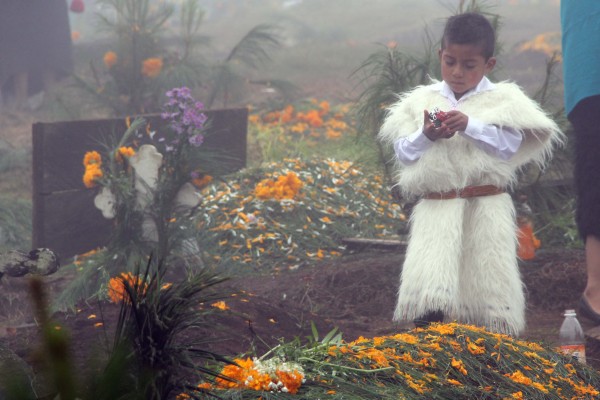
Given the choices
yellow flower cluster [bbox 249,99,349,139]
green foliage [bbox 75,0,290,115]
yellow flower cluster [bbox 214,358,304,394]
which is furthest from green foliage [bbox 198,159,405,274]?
yellow flower cluster [bbox 214,358,304,394]

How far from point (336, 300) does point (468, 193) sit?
1.70 m

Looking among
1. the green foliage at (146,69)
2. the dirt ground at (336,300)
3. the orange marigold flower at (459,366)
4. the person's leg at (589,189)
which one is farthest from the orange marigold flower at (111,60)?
the orange marigold flower at (459,366)

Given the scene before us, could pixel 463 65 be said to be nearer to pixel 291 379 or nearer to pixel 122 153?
pixel 291 379

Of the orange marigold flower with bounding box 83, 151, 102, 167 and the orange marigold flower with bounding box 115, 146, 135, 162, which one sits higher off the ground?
the orange marigold flower with bounding box 115, 146, 135, 162

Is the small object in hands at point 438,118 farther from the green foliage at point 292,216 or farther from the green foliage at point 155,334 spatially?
the green foliage at point 292,216

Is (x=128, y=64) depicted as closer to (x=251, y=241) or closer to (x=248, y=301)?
(x=251, y=241)

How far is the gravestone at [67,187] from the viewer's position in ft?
23.6

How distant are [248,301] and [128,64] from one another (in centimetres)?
726

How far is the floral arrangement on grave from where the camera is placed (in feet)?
19.3

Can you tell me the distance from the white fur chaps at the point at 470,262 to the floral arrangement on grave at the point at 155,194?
1.80 m

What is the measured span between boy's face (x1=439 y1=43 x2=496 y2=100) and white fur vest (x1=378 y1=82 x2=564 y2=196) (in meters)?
0.08

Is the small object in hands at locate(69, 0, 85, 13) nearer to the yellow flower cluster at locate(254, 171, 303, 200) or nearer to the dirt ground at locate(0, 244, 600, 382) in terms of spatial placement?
the yellow flower cluster at locate(254, 171, 303, 200)

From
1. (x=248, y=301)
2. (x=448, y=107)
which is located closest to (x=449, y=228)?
(x=448, y=107)

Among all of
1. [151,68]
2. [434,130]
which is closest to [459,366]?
[434,130]
